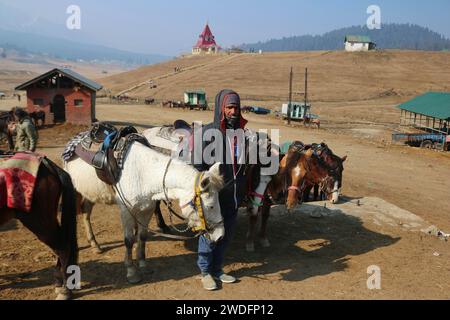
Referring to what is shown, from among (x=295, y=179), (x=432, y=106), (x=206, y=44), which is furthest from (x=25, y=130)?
(x=206, y=44)

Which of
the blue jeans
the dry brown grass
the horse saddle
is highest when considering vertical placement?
the dry brown grass

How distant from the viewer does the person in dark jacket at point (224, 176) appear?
5.27 metres

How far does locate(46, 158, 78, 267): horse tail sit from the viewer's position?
5121 mm

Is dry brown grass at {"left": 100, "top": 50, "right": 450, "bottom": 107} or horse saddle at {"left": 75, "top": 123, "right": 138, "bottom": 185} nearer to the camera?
horse saddle at {"left": 75, "top": 123, "right": 138, "bottom": 185}

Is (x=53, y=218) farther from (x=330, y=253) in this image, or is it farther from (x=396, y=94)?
(x=396, y=94)

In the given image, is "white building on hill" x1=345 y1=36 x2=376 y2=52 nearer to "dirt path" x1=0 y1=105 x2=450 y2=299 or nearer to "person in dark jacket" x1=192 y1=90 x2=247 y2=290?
"dirt path" x1=0 y1=105 x2=450 y2=299

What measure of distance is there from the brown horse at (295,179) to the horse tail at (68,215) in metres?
3.02

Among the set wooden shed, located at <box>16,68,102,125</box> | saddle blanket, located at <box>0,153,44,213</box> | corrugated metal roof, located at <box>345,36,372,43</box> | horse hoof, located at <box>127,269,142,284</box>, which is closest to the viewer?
saddle blanket, located at <box>0,153,44,213</box>

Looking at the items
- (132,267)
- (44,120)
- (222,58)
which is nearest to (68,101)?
(44,120)

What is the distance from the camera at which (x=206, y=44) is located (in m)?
114

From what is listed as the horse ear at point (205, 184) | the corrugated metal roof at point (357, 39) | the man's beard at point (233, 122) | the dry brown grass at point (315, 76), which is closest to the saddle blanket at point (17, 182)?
the horse ear at point (205, 184)

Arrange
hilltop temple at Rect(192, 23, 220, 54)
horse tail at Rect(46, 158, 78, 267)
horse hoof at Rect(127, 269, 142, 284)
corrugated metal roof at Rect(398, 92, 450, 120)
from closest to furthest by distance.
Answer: horse tail at Rect(46, 158, 78, 267) → horse hoof at Rect(127, 269, 142, 284) → corrugated metal roof at Rect(398, 92, 450, 120) → hilltop temple at Rect(192, 23, 220, 54)

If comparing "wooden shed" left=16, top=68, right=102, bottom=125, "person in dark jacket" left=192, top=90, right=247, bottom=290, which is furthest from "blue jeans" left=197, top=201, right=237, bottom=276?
"wooden shed" left=16, top=68, right=102, bottom=125

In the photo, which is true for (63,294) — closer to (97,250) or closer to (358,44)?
(97,250)
